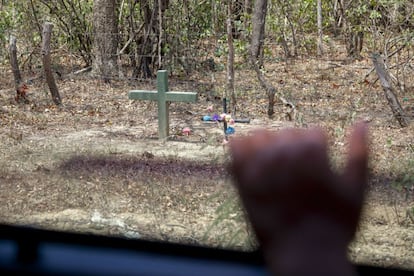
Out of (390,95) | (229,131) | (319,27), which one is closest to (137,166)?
(229,131)

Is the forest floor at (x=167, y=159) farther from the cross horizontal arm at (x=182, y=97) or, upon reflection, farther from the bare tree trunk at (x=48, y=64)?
the cross horizontal arm at (x=182, y=97)

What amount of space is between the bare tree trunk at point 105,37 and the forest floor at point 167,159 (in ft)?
1.10

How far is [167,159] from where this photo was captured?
550 cm

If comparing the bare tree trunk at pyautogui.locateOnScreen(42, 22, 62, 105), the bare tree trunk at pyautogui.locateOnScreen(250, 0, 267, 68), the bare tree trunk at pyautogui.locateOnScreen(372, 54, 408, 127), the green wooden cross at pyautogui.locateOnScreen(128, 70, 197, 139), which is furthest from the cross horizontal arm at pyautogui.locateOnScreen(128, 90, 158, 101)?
the bare tree trunk at pyautogui.locateOnScreen(250, 0, 267, 68)

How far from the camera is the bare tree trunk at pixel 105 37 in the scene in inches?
391

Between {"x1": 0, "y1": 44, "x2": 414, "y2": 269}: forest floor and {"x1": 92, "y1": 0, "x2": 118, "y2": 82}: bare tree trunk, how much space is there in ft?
1.10

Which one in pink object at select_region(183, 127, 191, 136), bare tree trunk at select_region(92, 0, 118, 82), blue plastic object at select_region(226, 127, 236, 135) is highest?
bare tree trunk at select_region(92, 0, 118, 82)

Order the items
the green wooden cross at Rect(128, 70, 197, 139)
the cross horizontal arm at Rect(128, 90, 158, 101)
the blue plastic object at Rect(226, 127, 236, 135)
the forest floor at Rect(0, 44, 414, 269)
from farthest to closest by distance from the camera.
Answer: the cross horizontal arm at Rect(128, 90, 158, 101) < the green wooden cross at Rect(128, 70, 197, 139) < the blue plastic object at Rect(226, 127, 236, 135) < the forest floor at Rect(0, 44, 414, 269)

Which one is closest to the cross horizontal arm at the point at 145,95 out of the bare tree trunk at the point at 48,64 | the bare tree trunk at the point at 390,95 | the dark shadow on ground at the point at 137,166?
the dark shadow on ground at the point at 137,166

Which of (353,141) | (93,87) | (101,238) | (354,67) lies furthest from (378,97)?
(353,141)

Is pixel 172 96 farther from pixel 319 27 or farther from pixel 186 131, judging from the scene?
pixel 319 27

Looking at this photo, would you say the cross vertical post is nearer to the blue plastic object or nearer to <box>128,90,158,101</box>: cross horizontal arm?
<box>128,90,158,101</box>: cross horizontal arm

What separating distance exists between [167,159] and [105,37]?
5013 mm

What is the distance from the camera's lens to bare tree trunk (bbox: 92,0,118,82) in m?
9.93
